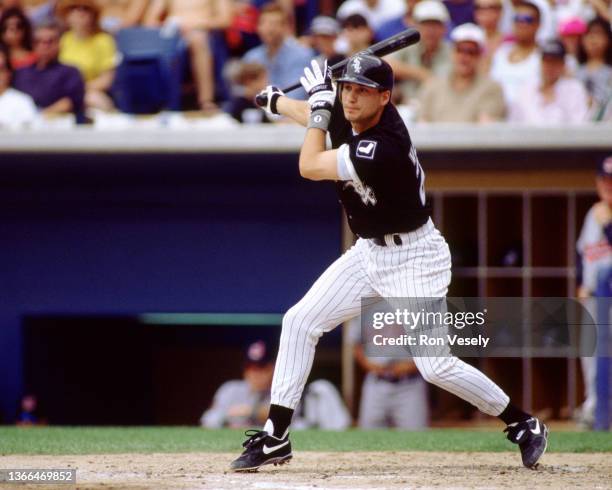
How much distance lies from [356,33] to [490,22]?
1059 mm

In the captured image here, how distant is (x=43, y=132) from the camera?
323 inches

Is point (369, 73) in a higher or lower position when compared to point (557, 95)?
lower

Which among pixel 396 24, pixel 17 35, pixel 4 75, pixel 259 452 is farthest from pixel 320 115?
pixel 17 35

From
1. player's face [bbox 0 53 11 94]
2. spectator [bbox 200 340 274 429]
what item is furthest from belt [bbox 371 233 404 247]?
player's face [bbox 0 53 11 94]

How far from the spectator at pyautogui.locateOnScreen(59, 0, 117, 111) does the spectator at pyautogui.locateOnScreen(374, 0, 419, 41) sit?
206 centimetres

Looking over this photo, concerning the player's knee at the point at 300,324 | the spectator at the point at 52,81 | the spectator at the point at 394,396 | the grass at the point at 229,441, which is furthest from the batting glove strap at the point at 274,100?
the spectator at the point at 52,81

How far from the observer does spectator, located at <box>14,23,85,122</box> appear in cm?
867

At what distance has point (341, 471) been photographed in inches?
178

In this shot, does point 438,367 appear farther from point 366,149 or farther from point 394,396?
point 394,396

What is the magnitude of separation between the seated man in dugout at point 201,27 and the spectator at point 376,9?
0.93 metres

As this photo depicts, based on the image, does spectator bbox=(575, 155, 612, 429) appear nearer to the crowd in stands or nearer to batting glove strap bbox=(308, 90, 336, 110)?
the crowd in stands

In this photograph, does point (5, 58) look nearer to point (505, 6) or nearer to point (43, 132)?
point (43, 132)

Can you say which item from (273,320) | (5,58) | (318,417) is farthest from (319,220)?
(5,58)

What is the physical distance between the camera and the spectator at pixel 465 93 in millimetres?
8102
